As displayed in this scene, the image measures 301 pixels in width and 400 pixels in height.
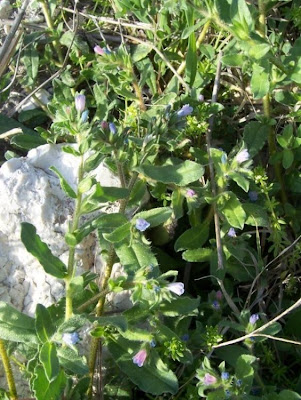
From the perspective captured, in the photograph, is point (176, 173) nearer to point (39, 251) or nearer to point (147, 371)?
point (39, 251)

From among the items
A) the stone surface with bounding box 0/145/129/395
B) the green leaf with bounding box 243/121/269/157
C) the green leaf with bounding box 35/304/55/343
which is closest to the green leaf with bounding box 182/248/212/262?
the stone surface with bounding box 0/145/129/395

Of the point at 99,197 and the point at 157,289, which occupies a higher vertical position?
the point at 99,197

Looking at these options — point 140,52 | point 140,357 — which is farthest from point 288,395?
point 140,52

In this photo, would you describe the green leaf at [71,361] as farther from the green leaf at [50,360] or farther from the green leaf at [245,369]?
the green leaf at [245,369]

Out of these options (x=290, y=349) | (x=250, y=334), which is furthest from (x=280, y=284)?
(x=250, y=334)

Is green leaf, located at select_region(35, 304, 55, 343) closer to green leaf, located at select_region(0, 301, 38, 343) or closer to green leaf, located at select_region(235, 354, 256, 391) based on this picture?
green leaf, located at select_region(0, 301, 38, 343)

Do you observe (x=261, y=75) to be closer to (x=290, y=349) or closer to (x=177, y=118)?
(x=177, y=118)

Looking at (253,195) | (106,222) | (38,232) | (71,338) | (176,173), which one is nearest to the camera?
(71,338)
